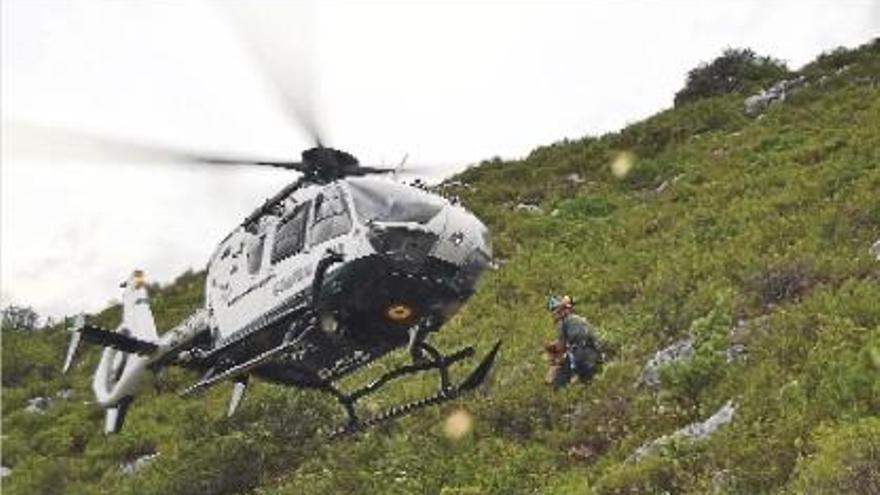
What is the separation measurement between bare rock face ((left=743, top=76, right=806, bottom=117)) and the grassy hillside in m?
2.43

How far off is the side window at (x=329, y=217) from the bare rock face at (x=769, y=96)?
2204cm

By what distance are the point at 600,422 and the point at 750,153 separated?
13770mm

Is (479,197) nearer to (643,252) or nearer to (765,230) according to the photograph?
(643,252)

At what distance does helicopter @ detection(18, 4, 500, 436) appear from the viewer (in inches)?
515

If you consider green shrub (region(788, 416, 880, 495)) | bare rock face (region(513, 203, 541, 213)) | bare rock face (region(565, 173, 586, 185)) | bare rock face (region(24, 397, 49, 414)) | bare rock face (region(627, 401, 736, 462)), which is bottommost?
green shrub (region(788, 416, 880, 495))

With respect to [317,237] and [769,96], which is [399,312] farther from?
[769,96]

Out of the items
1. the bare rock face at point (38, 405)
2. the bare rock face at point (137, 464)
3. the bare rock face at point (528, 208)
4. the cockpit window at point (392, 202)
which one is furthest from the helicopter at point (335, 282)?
the bare rock face at point (528, 208)

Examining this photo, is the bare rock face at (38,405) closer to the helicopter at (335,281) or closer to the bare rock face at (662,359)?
the helicopter at (335,281)

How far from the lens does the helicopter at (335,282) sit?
42.9ft

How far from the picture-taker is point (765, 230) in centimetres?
1912

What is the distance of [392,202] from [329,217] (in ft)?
2.95

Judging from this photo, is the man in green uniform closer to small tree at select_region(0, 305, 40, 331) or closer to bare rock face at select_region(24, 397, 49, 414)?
bare rock face at select_region(24, 397, 49, 414)

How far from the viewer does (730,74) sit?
39.5 meters

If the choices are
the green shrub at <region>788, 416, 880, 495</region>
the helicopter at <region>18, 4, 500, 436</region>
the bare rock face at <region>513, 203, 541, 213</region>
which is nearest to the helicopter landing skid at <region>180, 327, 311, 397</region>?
the helicopter at <region>18, 4, 500, 436</region>
